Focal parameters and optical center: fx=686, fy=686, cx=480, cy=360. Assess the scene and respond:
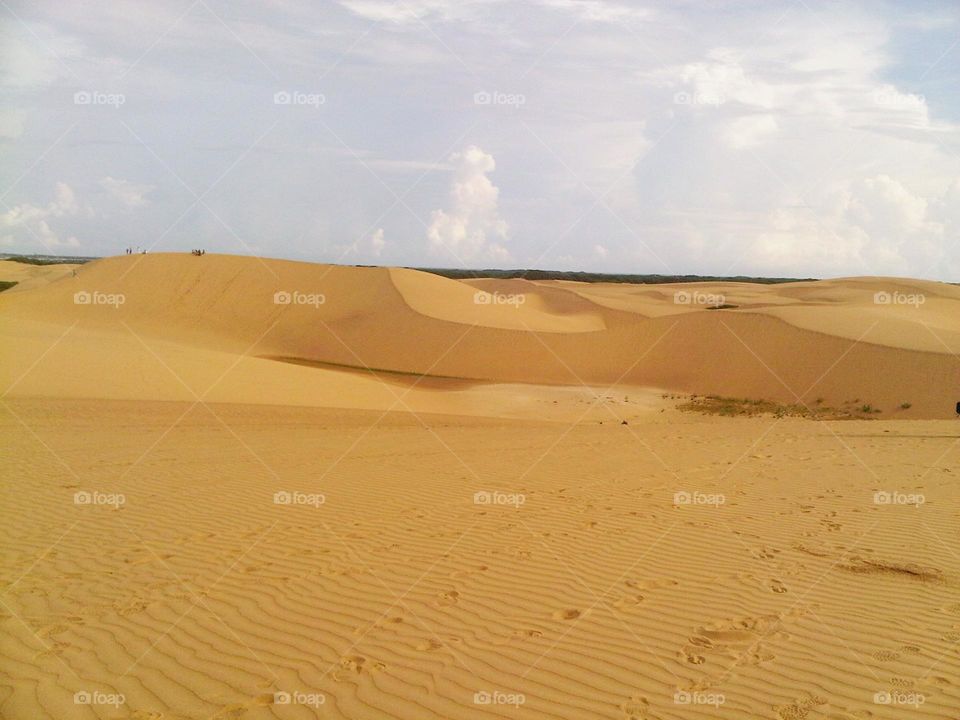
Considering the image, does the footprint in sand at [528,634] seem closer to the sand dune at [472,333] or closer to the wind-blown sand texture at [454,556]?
the wind-blown sand texture at [454,556]

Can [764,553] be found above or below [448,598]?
above

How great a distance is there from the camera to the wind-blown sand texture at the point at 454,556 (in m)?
4.26

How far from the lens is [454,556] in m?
6.55

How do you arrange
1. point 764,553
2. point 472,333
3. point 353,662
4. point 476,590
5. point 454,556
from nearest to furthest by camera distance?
point 353,662, point 476,590, point 454,556, point 764,553, point 472,333

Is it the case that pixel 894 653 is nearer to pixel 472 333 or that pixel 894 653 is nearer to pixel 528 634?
pixel 528 634

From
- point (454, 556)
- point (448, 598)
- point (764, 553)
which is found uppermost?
point (764, 553)

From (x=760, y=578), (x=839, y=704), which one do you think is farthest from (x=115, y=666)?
(x=760, y=578)

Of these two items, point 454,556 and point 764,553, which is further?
point 764,553

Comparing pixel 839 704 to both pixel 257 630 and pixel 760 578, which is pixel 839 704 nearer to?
pixel 760 578

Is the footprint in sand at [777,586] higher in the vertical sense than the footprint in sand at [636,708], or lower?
higher

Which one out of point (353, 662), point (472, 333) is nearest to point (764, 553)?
point (353, 662)

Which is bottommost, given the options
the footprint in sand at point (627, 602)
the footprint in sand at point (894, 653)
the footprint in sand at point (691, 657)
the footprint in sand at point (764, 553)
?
the footprint in sand at point (691, 657)

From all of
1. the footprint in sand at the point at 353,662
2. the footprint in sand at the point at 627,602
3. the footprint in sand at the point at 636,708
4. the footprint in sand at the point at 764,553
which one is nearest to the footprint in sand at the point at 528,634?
the footprint in sand at the point at 627,602

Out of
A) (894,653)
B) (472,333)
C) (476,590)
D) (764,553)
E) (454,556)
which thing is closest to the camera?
(894,653)
